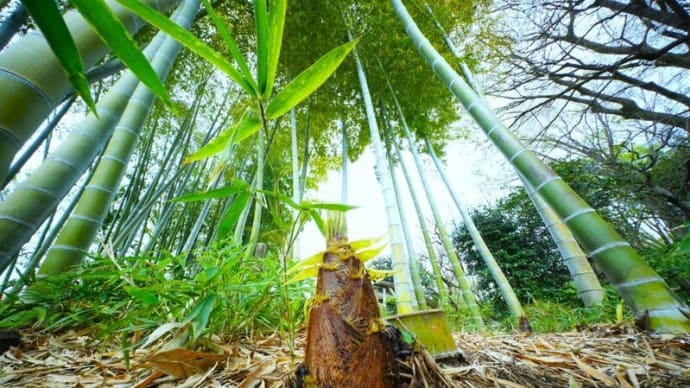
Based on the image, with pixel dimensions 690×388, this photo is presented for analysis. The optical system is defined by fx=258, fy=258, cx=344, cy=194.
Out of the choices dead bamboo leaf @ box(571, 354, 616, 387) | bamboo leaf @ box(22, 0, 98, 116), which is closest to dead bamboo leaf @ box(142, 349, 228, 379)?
bamboo leaf @ box(22, 0, 98, 116)

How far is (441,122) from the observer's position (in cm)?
377

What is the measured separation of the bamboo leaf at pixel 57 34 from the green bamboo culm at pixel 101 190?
91cm

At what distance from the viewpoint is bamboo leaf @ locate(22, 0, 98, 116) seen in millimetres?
A: 242

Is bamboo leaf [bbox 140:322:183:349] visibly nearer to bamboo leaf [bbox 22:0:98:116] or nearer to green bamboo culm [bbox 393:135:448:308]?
A: bamboo leaf [bbox 22:0:98:116]

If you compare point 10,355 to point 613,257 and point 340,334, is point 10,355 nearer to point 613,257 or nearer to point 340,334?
point 340,334

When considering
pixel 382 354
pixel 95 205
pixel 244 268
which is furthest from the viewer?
pixel 244 268

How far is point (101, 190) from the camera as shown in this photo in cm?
95

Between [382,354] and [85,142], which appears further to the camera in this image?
[85,142]

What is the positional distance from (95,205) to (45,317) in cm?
37

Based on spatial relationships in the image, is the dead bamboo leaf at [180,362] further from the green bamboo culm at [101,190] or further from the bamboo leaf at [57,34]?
the green bamboo culm at [101,190]

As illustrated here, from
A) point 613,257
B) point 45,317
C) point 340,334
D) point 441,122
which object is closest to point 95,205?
point 45,317

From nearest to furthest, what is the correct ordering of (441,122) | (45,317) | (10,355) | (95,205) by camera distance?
(10,355) < (45,317) < (95,205) < (441,122)

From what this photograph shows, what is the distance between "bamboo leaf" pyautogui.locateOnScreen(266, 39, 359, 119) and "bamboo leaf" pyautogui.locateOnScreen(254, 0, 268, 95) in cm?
4

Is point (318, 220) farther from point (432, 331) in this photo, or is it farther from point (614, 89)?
point (614, 89)
